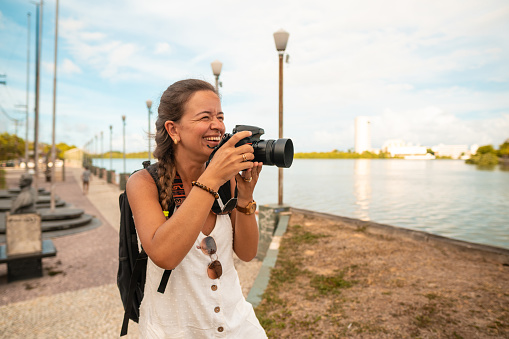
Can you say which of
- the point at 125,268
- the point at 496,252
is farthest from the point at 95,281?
the point at 496,252

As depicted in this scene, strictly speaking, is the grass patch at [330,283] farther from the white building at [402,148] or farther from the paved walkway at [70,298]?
the white building at [402,148]

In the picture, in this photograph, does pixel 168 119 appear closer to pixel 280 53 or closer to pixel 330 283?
pixel 330 283

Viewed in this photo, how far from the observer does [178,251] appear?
111cm

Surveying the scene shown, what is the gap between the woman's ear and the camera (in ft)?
4.26

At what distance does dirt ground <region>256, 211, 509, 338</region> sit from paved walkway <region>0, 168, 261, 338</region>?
97cm

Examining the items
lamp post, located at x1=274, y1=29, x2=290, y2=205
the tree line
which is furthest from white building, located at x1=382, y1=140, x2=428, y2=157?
lamp post, located at x1=274, y1=29, x2=290, y2=205

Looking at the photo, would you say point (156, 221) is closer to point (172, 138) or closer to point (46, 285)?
point (172, 138)

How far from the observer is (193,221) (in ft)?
3.60

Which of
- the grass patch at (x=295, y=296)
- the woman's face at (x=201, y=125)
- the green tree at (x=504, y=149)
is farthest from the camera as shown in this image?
the green tree at (x=504, y=149)

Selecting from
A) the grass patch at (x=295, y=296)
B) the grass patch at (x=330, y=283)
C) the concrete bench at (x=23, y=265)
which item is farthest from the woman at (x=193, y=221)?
the concrete bench at (x=23, y=265)

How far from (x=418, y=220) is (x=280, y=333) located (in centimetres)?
1483

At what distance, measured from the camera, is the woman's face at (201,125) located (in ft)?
4.10

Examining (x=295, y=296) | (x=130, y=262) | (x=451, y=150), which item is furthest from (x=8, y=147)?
(x=451, y=150)

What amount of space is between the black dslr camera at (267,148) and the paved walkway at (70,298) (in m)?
3.39
